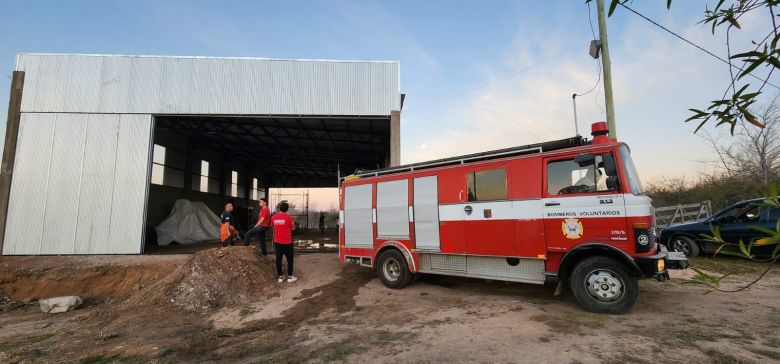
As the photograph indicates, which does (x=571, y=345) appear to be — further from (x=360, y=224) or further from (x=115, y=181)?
(x=115, y=181)

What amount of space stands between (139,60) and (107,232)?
19.5 feet

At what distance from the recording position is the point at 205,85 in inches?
494

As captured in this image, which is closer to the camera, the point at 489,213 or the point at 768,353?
the point at 768,353

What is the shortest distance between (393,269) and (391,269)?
51 millimetres

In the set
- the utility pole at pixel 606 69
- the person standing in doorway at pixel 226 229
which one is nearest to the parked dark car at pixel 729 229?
the utility pole at pixel 606 69

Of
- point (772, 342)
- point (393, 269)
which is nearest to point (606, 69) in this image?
point (772, 342)

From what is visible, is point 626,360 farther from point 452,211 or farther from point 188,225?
point 188,225

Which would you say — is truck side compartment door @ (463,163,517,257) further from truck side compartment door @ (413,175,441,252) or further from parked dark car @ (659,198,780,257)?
parked dark car @ (659,198,780,257)

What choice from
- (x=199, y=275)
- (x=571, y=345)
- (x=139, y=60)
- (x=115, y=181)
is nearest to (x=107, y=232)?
(x=115, y=181)

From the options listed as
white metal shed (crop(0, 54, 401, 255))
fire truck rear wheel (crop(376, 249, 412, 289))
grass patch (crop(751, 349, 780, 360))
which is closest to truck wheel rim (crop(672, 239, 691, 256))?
grass patch (crop(751, 349, 780, 360))

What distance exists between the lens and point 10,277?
9.92 metres

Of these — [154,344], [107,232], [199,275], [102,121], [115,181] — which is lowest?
[154,344]

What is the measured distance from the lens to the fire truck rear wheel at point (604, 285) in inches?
203

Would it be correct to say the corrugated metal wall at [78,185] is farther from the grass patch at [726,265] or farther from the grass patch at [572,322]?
the grass patch at [726,265]
